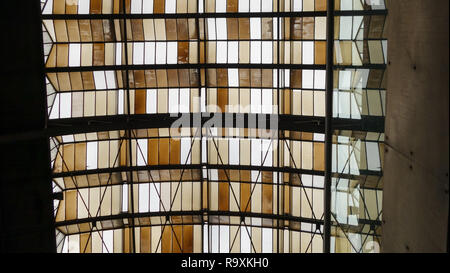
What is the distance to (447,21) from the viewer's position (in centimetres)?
569

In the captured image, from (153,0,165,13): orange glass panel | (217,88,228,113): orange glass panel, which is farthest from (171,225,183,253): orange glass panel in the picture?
(153,0,165,13): orange glass panel

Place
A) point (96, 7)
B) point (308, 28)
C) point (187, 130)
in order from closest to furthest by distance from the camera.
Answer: point (96, 7)
point (308, 28)
point (187, 130)

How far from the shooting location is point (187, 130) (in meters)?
28.6

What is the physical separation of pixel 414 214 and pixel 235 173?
23.1 metres

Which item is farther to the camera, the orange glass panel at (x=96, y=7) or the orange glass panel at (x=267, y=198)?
the orange glass panel at (x=267, y=198)

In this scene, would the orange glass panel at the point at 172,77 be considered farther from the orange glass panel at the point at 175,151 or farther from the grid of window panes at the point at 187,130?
the orange glass panel at the point at 175,151

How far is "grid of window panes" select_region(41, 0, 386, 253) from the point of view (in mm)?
27266

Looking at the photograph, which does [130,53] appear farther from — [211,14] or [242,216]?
[242,216]

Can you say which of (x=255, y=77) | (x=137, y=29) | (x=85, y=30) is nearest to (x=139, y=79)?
(x=137, y=29)

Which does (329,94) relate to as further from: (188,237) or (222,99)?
(188,237)

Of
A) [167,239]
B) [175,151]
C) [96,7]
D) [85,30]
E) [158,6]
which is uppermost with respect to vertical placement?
[158,6]

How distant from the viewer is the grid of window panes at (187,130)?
27.3m

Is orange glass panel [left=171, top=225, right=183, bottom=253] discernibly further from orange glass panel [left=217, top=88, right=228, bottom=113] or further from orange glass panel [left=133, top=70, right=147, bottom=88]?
orange glass panel [left=133, top=70, right=147, bottom=88]

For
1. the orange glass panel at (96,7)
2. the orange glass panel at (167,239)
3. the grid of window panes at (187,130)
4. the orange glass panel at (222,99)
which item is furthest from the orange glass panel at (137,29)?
the orange glass panel at (167,239)
